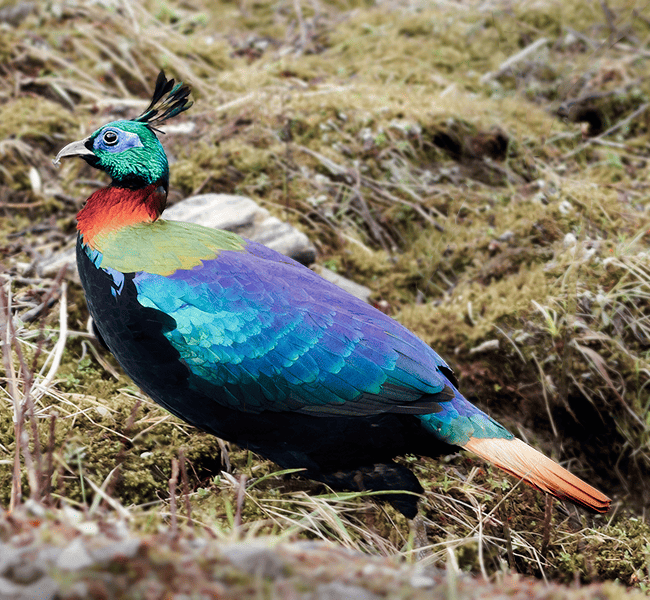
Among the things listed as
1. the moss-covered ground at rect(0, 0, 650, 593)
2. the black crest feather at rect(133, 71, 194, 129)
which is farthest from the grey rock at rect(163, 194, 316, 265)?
the black crest feather at rect(133, 71, 194, 129)

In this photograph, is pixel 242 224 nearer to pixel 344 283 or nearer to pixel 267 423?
pixel 344 283

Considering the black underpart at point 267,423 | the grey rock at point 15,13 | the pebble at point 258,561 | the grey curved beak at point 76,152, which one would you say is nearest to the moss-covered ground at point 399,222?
the grey rock at point 15,13

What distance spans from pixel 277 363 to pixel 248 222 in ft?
4.79

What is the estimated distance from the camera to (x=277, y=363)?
2100 millimetres

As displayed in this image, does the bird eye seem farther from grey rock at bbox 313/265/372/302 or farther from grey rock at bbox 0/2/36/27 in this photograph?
grey rock at bbox 0/2/36/27

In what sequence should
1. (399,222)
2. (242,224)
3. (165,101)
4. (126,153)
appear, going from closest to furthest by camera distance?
(126,153)
(165,101)
(242,224)
(399,222)

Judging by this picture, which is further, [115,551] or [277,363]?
[277,363]

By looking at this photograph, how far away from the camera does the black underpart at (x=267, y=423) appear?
2.10 meters

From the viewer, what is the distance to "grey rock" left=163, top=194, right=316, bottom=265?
10.9 feet

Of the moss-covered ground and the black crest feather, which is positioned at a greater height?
the black crest feather

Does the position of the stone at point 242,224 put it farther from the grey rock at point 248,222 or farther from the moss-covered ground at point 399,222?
the moss-covered ground at point 399,222

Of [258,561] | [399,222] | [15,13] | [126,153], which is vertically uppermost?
[15,13]

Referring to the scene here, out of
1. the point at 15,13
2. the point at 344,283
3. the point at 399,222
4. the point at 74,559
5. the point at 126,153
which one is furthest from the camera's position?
the point at 15,13

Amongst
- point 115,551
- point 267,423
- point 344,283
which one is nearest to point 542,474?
point 267,423
